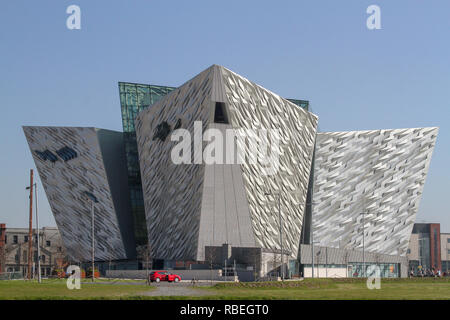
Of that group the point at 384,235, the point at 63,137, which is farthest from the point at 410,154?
the point at 63,137

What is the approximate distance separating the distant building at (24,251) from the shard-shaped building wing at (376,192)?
46.0m

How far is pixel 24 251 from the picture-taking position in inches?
4498

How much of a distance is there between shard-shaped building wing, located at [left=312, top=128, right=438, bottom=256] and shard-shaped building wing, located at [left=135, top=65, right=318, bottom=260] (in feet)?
26.0

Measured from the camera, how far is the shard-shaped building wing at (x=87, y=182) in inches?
3209

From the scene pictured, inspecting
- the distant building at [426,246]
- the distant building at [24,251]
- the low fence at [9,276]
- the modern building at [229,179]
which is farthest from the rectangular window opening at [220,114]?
the distant building at [426,246]

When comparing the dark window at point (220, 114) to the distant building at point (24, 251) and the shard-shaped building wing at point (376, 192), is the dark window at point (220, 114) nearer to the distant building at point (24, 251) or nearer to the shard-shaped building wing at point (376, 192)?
the shard-shaped building wing at point (376, 192)

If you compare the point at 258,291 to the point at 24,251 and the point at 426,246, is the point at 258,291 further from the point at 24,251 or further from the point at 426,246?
the point at 426,246

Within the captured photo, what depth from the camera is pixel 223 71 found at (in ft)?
220

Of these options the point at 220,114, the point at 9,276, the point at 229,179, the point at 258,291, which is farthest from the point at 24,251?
the point at 258,291

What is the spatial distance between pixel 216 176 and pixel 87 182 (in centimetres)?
2265

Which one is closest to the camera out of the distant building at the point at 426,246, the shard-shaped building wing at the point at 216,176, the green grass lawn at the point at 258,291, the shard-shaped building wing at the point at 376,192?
the green grass lawn at the point at 258,291

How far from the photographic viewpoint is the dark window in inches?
2657

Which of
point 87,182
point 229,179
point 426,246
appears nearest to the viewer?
point 229,179
